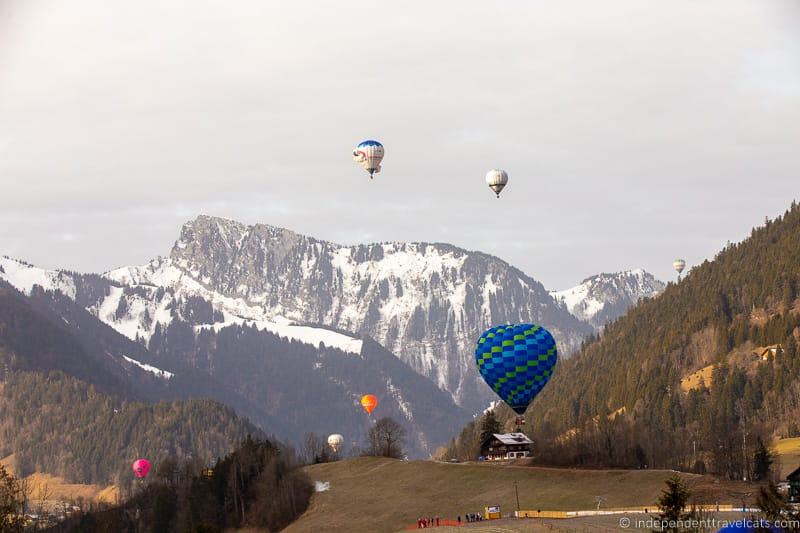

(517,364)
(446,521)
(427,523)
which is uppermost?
(517,364)

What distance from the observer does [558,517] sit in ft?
438

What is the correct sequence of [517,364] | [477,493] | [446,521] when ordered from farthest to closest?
[517,364] < [477,493] < [446,521]

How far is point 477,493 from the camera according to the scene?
17062cm

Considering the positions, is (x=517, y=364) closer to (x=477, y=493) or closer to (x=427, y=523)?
(x=477, y=493)

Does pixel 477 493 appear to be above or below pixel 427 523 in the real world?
above

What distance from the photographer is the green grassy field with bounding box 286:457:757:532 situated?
145750 millimetres

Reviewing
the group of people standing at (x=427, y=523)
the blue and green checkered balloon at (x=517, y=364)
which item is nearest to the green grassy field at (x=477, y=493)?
the group of people standing at (x=427, y=523)

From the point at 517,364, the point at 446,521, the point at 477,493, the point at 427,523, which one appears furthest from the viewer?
the point at 517,364

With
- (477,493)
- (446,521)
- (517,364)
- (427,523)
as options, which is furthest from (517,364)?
(427,523)

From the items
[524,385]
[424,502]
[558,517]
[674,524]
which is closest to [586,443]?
[524,385]

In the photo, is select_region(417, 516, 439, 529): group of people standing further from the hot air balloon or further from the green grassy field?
the hot air balloon

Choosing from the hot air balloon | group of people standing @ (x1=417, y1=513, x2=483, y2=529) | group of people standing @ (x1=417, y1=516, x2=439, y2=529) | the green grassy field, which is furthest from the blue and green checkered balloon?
group of people standing @ (x1=417, y1=516, x2=439, y2=529)

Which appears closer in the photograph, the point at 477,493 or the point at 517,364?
the point at 477,493

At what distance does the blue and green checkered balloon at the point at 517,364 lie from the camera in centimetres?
17925
